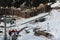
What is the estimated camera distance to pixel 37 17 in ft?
27.8

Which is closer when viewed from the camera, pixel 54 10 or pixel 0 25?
pixel 0 25

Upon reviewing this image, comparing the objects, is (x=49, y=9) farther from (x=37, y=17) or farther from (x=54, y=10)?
(x=37, y=17)

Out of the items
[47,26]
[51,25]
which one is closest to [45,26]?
[47,26]

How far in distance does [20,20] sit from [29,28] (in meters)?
0.50

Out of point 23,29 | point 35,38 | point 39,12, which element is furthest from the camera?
point 39,12

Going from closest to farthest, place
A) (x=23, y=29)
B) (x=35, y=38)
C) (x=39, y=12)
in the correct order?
(x=35, y=38)
(x=23, y=29)
(x=39, y=12)

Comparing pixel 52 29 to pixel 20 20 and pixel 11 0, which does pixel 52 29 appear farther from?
pixel 11 0

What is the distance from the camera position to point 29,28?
7.79 m

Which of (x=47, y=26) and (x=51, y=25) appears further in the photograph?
(x=51, y=25)

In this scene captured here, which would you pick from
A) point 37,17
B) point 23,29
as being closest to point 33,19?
point 37,17

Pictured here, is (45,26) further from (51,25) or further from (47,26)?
(51,25)

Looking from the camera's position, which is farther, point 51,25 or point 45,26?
point 51,25

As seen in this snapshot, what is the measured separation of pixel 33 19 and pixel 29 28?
0.61m

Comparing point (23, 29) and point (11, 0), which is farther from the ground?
point (11, 0)
